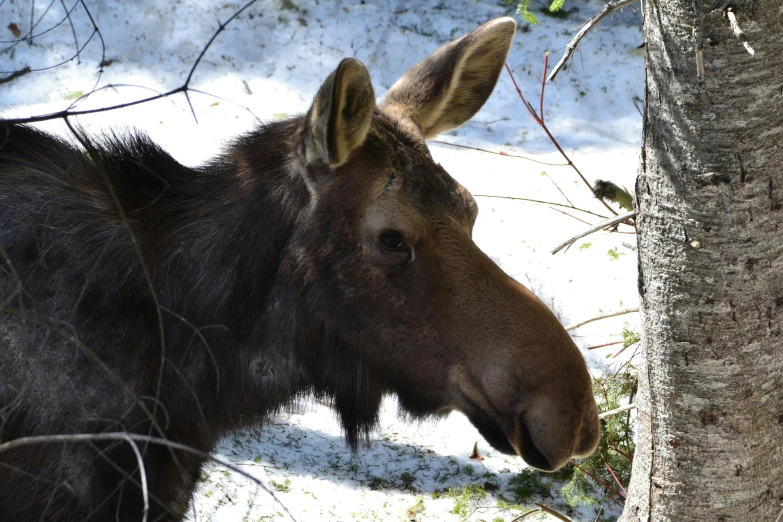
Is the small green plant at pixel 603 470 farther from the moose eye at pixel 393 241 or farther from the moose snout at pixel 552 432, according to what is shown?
the moose eye at pixel 393 241

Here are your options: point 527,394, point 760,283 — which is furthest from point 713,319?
point 527,394

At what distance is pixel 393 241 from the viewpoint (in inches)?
125

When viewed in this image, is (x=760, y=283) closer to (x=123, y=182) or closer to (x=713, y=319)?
(x=713, y=319)

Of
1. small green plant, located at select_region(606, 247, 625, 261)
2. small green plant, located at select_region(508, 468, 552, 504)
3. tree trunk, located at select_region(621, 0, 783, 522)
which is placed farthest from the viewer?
small green plant, located at select_region(606, 247, 625, 261)

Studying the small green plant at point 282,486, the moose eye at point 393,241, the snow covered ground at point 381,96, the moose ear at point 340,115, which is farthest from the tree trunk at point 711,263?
the small green plant at point 282,486

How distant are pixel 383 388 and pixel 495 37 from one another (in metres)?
1.51

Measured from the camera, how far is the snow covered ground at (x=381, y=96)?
4914 mm

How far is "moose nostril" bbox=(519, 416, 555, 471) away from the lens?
2.96 meters

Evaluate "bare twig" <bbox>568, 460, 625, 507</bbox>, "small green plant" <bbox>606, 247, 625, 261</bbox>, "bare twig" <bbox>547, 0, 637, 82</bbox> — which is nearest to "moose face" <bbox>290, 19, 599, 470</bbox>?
"bare twig" <bbox>547, 0, 637, 82</bbox>

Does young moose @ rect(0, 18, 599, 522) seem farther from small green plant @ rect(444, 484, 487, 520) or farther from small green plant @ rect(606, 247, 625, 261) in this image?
small green plant @ rect(606, 247, 625, 261)

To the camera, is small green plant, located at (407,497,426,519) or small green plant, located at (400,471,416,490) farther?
small green plant, located at (400,471,416,490)

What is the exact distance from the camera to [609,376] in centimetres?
488

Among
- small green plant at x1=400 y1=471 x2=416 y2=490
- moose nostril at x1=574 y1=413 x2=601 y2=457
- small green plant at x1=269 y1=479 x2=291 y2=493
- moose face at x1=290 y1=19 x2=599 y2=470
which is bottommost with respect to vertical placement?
small green plant at x1=269 y1=479 x2=291 y2=493

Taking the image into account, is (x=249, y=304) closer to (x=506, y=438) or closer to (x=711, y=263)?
(x=506, y=438)
